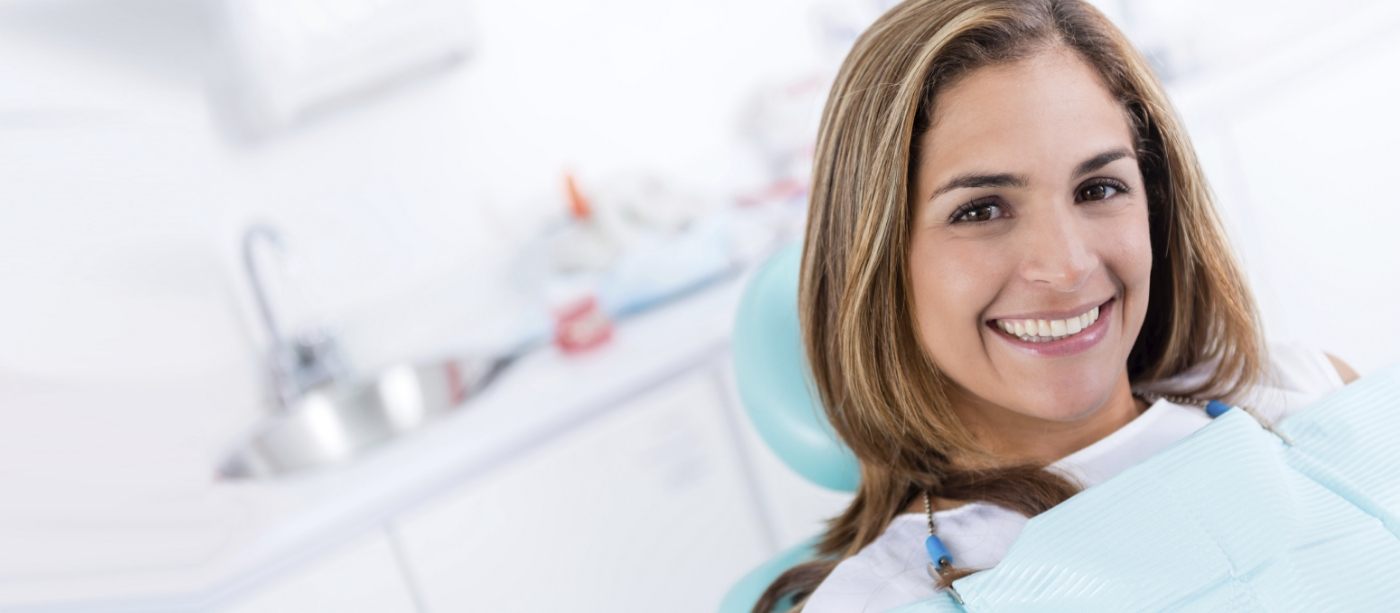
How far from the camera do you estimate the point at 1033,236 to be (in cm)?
105

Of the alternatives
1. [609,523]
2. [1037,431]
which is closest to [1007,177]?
[1037,431]

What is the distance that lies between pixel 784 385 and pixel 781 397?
0.01m

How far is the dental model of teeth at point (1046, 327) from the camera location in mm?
1074

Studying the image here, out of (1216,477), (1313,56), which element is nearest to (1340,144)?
(1313,56)

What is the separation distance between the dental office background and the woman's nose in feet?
2.95

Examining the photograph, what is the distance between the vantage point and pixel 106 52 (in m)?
1.94

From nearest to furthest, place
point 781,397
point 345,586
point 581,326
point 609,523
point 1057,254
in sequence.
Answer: point 1057,254
point 781,397
point 345,586
point 609,523
point 581,326

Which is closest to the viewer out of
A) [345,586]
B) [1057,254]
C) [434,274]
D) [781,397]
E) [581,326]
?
[1057,254]

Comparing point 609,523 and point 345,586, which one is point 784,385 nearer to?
point 609,523

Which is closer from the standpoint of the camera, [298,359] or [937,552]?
[937,552]

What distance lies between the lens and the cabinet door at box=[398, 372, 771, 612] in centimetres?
171

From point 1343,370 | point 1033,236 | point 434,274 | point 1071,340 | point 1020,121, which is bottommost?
point 1343,370

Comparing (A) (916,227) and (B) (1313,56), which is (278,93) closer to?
(A) (916,227)

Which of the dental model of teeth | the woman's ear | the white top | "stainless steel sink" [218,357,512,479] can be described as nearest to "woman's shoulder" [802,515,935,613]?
the white top
